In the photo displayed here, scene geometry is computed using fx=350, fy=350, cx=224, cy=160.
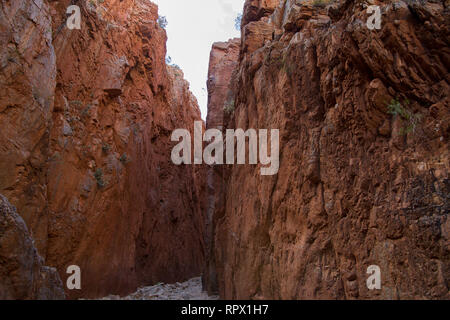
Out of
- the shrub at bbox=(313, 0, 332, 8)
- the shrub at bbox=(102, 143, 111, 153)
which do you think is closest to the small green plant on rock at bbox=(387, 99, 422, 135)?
the shrub at bbox=(313, 0, 332, 8)

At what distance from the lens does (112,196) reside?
44.8 feet

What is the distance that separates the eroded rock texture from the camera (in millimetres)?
4305

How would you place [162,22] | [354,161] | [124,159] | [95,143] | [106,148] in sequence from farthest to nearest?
1. [162,22]
2. [124,159]
3. [106,148]
4. [95,143]
5. [354,161]

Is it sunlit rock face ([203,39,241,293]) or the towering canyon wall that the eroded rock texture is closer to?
the towering canyon wall

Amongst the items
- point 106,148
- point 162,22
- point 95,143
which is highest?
point 162,22

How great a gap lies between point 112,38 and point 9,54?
6.71m

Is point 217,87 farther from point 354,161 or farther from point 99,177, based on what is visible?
point 354,161

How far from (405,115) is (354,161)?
129 cm

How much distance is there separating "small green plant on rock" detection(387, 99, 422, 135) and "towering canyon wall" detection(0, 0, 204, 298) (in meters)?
8.93

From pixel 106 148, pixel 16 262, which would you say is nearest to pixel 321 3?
pixel 106 148

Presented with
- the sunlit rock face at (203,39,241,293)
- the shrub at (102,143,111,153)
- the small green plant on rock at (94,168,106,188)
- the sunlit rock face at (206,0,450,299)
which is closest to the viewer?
the sunlit rock face at (206,0,450,299)

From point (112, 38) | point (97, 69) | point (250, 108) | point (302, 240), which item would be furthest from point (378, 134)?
point (112, 38)

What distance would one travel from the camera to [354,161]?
6.97 m
